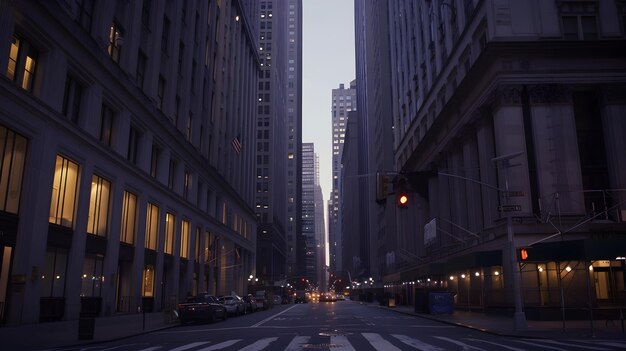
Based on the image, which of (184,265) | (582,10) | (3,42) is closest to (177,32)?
(184,265)

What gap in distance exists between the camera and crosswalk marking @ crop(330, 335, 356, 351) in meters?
15.1

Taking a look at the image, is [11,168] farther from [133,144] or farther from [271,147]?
[271,147]

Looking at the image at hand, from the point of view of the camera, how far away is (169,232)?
4188 centimetres

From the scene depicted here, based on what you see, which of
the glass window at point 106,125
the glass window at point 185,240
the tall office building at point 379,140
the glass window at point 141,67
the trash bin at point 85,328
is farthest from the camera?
the tall office building at point 379,140

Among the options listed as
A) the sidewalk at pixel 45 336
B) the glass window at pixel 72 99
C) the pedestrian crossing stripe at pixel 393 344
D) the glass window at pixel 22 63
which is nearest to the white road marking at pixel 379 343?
the pedestrian crossing stripe at pixel 393 344

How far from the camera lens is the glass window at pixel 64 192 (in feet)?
77.0

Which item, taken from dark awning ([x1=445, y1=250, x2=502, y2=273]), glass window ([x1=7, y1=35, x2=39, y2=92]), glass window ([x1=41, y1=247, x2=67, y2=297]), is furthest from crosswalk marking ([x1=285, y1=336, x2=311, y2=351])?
dark awning ([x1=445, y1=250, x2=502, y2=273])

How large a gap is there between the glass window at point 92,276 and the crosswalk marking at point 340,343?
46.8 ft

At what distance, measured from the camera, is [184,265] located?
45906mm

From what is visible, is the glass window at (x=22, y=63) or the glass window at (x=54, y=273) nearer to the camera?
the glass window at (x=22, y=63)

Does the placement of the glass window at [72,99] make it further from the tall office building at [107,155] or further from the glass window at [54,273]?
the glass window at [54,273]

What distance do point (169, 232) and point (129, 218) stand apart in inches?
357

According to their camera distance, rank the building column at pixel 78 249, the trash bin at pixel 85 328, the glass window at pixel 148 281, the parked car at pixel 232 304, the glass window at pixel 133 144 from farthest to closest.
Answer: the parked car at pixel 232 304 → the glass window at pixel 148 281 → the glass window at pixel 133 144 → the building column at pixel 78 249 → the trash bin at pixel 85 328

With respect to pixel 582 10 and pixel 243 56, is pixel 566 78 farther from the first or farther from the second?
pixel 243 56
